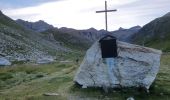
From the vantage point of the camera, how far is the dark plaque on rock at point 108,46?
30.9 m

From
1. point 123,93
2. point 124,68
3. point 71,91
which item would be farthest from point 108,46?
point 71,91

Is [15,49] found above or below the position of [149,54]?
below

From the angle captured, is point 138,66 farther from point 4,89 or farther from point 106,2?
point 4,89

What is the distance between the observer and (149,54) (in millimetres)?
31172

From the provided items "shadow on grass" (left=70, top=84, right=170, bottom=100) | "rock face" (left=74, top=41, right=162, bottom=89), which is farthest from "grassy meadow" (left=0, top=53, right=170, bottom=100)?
"rock face" (left=74, top=41, right=162, bottom=89)

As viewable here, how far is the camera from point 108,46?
3089 centimetres

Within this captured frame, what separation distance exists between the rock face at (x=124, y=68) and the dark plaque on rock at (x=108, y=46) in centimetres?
28

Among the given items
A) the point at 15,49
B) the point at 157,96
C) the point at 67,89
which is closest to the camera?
the point at 157,96

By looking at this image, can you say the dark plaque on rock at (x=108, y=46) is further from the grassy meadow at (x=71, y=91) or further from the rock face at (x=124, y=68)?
the grassy meadow at (x=71, y=91)

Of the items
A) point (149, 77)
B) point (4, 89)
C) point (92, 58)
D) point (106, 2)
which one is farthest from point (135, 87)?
point (4, 89)

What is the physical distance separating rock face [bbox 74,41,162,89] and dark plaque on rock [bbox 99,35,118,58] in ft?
0.93

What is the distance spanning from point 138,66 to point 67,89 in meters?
5.22

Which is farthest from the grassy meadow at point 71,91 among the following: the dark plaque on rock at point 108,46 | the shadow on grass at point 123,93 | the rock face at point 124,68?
the dark plaque on rock at point 108,46

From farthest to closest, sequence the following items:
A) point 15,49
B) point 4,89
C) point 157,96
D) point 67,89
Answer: point 15,49, point 4,89, point 67,89, point 157,96
